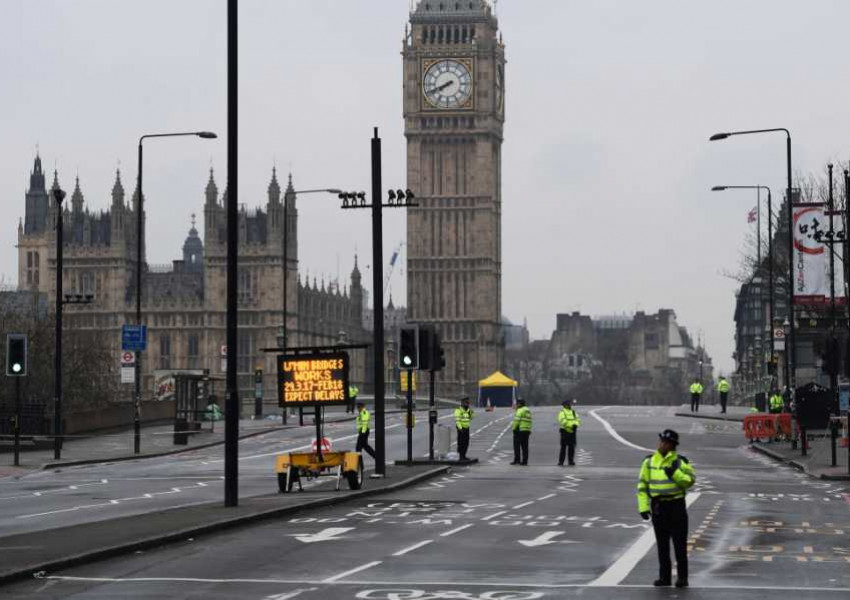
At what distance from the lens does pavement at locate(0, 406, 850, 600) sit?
17078 mm

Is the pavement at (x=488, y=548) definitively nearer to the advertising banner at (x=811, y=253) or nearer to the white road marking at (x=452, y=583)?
the white road marking at (x=452, y=583)

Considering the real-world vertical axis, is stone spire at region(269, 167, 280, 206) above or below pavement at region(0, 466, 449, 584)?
above

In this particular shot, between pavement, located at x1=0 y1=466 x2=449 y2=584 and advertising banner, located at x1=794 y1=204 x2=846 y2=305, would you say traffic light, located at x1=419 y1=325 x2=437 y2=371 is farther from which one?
advertising banner, located at x1=794 y1=204 x2=846 y2=305

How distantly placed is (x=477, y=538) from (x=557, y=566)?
12.2 feet

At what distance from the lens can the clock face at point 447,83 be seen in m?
168

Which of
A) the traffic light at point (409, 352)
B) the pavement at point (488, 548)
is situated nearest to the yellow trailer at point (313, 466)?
the pavement at point (488, 548)

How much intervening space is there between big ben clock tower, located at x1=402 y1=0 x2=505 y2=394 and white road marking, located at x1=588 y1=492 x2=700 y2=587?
143803 millimetres

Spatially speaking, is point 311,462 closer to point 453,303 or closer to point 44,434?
point 44,434

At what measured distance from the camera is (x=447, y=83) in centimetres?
16775

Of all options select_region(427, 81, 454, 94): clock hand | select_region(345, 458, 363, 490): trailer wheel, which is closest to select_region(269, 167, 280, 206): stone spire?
select_region(427, 81, 454, 94): clock hand

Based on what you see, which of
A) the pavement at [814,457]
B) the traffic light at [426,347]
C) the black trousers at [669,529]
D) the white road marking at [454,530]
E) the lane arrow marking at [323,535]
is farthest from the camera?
the traffic light at [426,347]

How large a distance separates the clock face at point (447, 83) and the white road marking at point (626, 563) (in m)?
145

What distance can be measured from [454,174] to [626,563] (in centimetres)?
14979

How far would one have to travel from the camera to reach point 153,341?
151750mm
